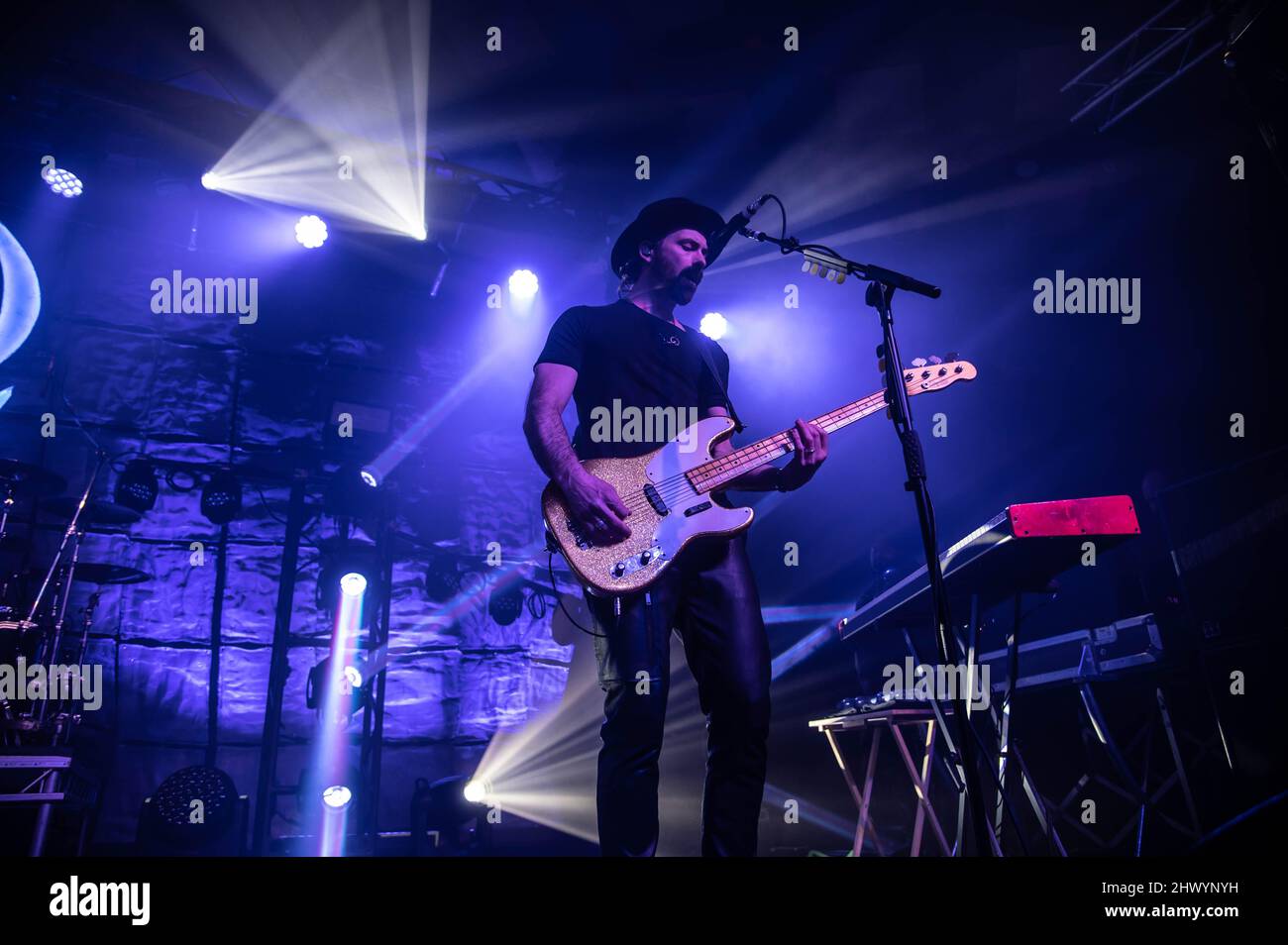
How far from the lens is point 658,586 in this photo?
2535 mm

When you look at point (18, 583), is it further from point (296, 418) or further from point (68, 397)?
point (296, 418)

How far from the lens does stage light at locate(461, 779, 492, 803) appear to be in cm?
593

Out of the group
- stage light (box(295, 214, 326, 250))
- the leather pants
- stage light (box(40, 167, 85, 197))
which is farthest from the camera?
stage light (box(295, 214, 326, 250))

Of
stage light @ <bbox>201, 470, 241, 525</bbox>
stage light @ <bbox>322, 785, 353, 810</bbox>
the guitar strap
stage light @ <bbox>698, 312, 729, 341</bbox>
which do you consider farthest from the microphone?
stage light @ <bbox>201, 470, 241, 525</bbox>

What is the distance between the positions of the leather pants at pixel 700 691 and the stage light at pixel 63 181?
21.9 feet

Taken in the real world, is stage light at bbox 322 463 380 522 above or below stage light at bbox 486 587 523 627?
above

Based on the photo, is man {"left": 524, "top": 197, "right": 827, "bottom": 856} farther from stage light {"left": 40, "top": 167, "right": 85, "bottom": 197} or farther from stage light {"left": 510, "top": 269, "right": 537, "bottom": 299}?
stage light {"left": 40, "top": 167, "right": 85, "bottom": 197}

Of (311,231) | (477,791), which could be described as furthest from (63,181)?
(477,791)

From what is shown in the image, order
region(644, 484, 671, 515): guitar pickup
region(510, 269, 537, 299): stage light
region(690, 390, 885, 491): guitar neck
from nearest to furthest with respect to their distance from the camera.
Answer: region(644, 484, 671, 515): guitar pickup → region(690, 390, 885, 491): guitar neck → region(510, 269, 537, 299): stage light

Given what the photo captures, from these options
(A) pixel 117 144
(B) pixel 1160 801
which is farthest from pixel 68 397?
(B) pixel 1160 801

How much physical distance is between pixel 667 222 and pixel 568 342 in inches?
31.0

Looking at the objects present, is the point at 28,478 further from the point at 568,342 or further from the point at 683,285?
the point at 683,285

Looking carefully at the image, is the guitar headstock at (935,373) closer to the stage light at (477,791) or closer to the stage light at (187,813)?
the stage light at (477,791)

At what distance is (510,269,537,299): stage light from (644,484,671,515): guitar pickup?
588cm
